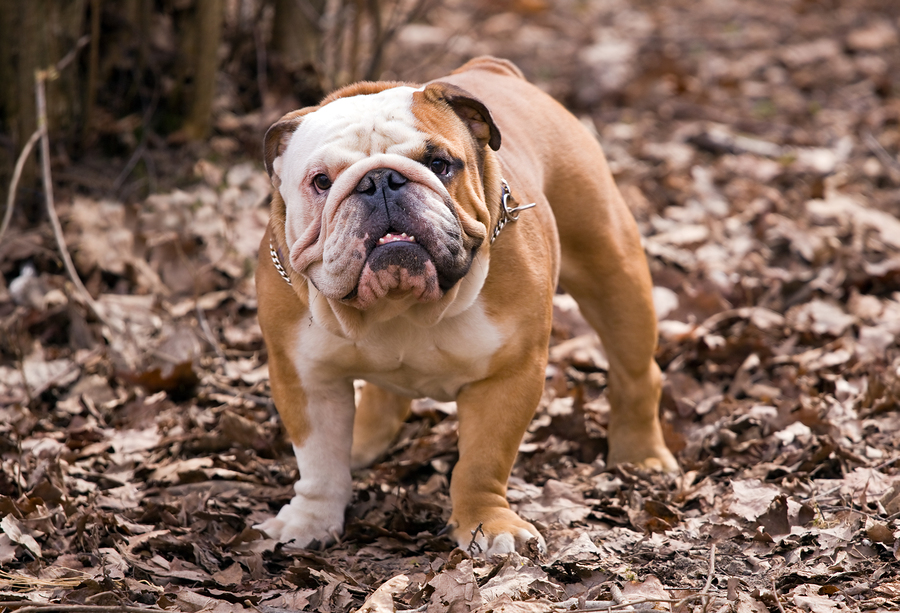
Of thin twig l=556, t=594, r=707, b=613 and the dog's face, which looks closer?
thin twig l=556, t=594, r=707, b=613

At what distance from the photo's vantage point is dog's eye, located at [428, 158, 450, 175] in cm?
315

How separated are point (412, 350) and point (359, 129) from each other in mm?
765

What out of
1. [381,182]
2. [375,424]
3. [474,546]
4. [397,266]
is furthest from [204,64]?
[474,546]

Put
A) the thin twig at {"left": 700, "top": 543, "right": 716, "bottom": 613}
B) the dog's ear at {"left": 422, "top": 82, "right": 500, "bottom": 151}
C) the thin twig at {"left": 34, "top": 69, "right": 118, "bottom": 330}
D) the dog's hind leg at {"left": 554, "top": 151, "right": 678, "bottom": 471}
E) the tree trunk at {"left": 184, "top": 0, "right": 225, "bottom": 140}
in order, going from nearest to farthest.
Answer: the thin twig at {"left": 700, "top": 543, "right": 716, "bottom": 613} < the dog's ear at {"left": 422, "top": 82, "right": 500, "bottom": 151} < the dog's hind leg at {"left": 554, "top": 151, "right": 678, "bottom": 471} < the thin twig at {"left": 34, "top": 69, "right": 118, "bottom": 330} < the tree trunk at {"left": 184, "top": 0, "right": 225, "bottom": 140}

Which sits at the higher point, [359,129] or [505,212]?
[359,129]

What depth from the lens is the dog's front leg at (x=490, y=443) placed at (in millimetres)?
3529

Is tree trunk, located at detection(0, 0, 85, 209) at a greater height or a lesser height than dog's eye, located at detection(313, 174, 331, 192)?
lesser

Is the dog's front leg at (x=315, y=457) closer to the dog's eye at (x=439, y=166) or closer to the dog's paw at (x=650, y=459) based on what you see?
the dog's eye at (x=439, y=166)

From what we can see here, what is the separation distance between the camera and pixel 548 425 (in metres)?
4.60

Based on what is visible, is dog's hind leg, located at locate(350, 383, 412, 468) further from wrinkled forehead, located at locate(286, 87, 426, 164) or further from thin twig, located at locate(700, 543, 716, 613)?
thin twig, located at locate(700, 543, 716, 613)

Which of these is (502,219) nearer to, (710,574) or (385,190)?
(385,190)

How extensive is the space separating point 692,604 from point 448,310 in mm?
1182

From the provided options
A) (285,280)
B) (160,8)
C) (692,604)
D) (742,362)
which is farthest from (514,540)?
(160,8)

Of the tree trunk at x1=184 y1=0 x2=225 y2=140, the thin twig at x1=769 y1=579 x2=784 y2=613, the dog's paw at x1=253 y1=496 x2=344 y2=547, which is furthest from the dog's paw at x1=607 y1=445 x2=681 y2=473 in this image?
the tree trunk at x1=184 y1=0 x2=225 y2=140
